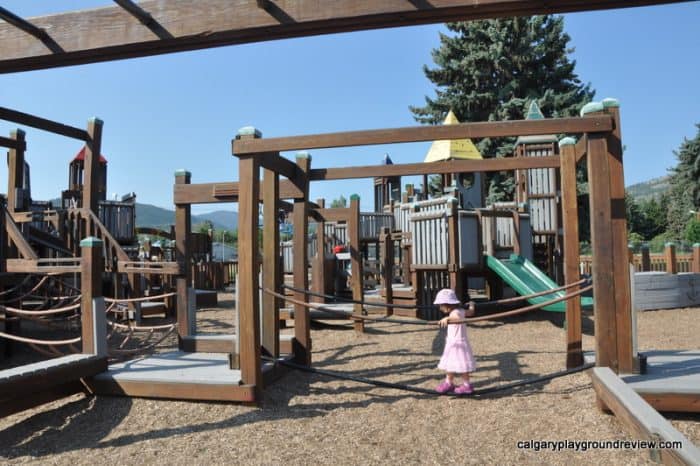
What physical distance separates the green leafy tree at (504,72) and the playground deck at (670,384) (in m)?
22.7

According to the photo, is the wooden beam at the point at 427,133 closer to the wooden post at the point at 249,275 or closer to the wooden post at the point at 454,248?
the wooden post at the point at 249,275

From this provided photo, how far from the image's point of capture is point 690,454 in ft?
8.17

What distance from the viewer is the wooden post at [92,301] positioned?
17.6 ft

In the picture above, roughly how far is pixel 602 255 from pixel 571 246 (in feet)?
3.71

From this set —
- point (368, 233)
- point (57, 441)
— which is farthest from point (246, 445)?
point (368, 233)

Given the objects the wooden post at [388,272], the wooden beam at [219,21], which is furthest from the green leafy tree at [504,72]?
the wooden beam at [219,21]

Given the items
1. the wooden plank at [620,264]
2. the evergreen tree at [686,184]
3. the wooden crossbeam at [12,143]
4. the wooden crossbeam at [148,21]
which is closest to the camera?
the wooden crossbeam at [148,21]

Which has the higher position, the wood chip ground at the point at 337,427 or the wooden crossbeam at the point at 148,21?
the wooden crossbeam at the point at 148,21

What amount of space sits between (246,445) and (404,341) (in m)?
4.74

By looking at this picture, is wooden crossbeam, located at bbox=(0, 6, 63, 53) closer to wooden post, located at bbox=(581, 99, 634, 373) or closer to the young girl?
the young girl

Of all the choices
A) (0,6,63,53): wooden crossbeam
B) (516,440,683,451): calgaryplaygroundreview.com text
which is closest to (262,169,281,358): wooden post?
(0,6,63,53): wooden crossbeam

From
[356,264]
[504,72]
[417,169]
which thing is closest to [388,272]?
[356,264]

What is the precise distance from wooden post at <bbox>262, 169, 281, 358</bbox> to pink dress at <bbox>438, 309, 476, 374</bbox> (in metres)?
1.89

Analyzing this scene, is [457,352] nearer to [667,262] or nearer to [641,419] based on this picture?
[641,419]
